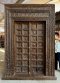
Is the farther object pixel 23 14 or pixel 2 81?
pixel 23 14

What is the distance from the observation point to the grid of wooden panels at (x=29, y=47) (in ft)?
23.5

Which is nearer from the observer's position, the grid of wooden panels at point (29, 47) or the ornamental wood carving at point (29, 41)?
the ornamental wood carving at point (29, 41)

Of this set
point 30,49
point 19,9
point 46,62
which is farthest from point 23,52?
point 19,9

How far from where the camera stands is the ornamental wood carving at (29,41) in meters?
6.99

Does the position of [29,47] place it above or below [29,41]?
below

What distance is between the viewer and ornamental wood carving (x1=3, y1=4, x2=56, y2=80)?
22.9 ft

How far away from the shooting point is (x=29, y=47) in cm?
722

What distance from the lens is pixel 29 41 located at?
283 inches

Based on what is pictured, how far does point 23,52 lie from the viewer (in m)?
7.26

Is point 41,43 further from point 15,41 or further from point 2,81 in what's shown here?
point 2,81

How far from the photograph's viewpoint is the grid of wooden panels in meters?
7.17

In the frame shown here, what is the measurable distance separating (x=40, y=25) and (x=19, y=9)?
839 mm

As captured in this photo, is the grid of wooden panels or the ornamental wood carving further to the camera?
the grid of wooden panels

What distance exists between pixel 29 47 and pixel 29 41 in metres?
0.19
